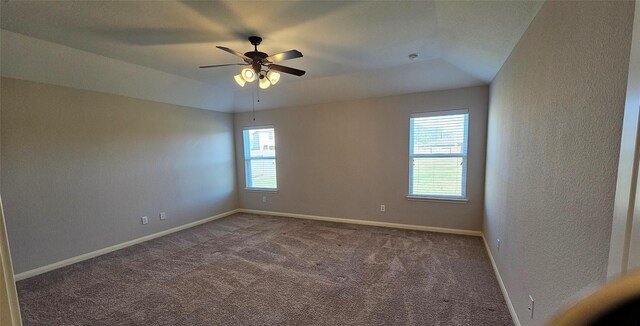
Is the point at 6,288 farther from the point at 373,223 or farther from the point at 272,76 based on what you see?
the point at 373,223

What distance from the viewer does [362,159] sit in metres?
4.34

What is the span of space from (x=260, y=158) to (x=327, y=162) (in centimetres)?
160

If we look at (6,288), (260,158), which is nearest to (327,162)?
(260,158)

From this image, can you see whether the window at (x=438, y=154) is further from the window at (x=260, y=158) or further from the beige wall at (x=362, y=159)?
the window at (x=260, y=158)

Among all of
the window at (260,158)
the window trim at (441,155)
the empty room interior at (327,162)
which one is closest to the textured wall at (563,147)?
the empty room interior at (327,162)

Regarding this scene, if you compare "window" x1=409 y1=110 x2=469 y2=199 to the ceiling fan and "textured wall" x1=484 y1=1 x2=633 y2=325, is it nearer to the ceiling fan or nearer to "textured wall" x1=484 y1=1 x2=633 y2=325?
"textured wall" x1=484 y1=1 x2=633 y2=325

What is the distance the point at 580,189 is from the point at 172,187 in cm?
492

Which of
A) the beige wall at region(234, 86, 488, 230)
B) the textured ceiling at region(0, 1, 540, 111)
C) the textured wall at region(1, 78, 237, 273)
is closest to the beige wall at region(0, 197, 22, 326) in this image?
the textured ceiling at region(0, 1, 540, 111)

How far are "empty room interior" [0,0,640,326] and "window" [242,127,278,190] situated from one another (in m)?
0.13

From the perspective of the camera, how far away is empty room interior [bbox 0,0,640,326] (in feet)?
3.58

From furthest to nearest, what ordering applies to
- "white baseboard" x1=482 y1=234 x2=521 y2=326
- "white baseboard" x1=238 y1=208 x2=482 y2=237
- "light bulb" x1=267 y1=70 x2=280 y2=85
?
1. "white baseboard" x1=238 y1=208 x2=482 y2=237
2. "light bulb" x1=267 y1=70 x2=280 y2=85
3. "white baseboard" x1=482 y1=234 x2=521 y2=326

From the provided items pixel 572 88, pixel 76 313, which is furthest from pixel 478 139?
pixel 76 313

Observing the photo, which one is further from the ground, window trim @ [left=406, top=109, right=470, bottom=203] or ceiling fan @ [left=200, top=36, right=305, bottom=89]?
ceiling fan @ [left=200, top=36, right=305, bottom=89]

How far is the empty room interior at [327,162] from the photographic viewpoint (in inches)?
42.9
